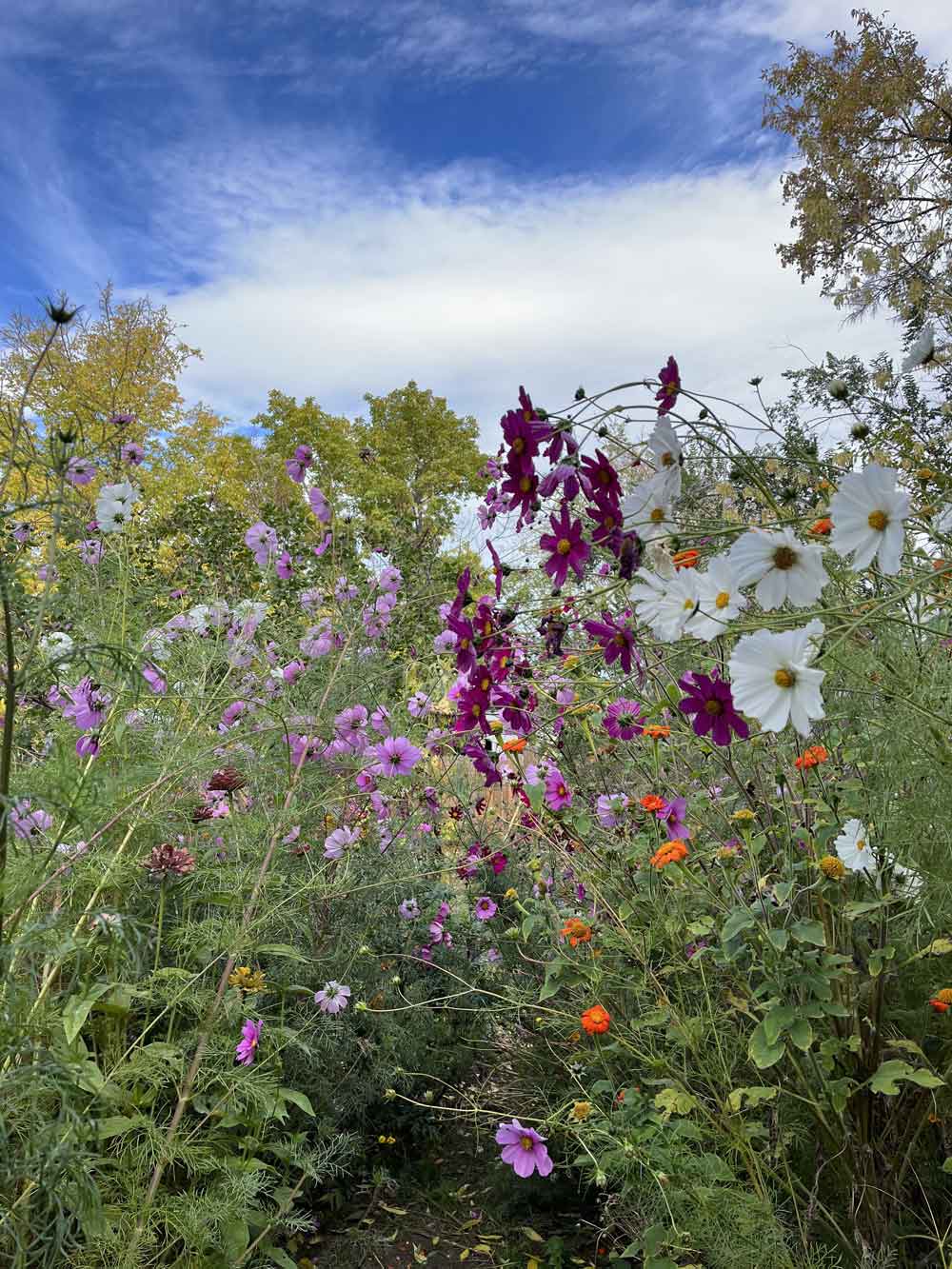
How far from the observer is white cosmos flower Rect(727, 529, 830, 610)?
97cm

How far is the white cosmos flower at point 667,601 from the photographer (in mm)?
1023

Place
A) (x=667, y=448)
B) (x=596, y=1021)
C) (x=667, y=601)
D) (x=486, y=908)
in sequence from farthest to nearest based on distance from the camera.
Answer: (x=486, y=908)
(x=596, y=1021)
(x=667, y=448)
(x=667, y=601)

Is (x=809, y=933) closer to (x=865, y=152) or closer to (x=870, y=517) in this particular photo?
(x=870, y=517)

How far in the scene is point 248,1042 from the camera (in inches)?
71.0

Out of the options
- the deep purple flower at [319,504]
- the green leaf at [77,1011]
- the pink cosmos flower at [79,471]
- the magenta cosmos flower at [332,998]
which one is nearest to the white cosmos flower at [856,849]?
the magenta cosmos flower at [332,998]

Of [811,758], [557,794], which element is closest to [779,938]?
[811,758]

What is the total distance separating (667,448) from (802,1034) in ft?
2.88

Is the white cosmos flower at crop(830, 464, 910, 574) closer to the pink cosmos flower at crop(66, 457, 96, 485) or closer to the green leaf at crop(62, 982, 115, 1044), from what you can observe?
the pink cosmos flower at crop(66, 457, 96, 485)

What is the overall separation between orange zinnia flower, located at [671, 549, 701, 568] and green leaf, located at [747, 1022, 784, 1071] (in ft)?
2.45

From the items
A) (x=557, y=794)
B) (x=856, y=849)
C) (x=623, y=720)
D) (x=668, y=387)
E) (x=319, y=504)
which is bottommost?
(x=856, y=849)

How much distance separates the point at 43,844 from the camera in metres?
1.91

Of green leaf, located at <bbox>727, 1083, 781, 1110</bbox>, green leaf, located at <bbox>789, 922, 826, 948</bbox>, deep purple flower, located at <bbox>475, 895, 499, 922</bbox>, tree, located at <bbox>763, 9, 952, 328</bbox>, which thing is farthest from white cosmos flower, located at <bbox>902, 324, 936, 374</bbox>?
tree, located at <bbox>763, 9, 952, 328</bbox>

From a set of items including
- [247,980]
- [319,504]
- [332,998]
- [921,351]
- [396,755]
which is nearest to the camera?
[921,351]

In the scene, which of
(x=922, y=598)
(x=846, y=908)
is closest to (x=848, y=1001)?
(x=846, y=908)
